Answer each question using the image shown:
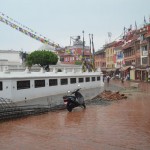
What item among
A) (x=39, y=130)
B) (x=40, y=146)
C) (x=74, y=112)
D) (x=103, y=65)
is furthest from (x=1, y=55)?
(x=103, y=65)

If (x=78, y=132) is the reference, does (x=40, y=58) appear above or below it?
above

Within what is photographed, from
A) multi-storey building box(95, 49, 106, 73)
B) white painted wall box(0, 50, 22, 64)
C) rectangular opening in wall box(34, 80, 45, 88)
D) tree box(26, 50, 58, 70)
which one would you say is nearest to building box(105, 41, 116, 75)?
multi-storey building box(95, 49, 106, 73)

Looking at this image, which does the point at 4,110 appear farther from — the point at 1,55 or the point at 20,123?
the point at 1,55

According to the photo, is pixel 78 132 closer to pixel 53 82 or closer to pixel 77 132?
pixel 77 132

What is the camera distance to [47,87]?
28047mm

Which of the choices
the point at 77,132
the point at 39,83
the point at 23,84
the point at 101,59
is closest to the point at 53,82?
the point at 39,83

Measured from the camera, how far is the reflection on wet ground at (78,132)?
9.62 m

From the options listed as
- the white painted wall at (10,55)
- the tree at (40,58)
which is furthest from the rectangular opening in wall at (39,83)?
the tree at (40,58)

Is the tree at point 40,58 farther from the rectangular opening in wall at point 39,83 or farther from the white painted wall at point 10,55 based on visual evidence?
the rectangular opening in wall at point 39,83

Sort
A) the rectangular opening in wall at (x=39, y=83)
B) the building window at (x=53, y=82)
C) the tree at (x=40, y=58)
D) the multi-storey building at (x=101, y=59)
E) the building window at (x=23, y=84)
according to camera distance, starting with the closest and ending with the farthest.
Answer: the building window at (x=23, y=84) < the rectangular opening in wall at (x=39, y=83) < the building window at (x=53, y=82) < the tree at (x=40, y=58) < the multi-storey building at (x=101, y=59)

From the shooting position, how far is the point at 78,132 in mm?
11875

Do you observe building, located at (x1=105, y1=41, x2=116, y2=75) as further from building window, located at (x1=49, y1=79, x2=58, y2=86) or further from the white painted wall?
building window, located at (x1=49, y1=79, x2=58, y2=86)

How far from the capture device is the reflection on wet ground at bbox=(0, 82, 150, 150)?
962cm

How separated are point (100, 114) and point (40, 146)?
7.81 meters
